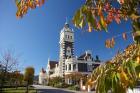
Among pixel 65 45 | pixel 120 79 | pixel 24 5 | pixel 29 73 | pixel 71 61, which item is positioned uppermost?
pixel 65 45

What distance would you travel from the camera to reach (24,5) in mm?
1941

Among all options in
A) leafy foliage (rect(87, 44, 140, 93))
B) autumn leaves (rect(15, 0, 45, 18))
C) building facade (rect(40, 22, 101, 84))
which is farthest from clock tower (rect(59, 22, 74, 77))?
leafy foliage (rect(87, 44, 140, 93))

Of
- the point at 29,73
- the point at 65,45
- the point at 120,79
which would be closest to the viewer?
the point at 120,79

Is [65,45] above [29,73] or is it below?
above

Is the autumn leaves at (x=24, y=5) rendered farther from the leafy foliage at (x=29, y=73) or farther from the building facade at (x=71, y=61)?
the building facade at (x=71, y=61)

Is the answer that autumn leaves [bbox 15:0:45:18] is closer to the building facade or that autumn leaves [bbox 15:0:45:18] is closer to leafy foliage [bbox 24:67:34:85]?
leafy foliage [bbox 24:67:34:85]

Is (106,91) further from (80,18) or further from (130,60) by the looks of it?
(80,18)

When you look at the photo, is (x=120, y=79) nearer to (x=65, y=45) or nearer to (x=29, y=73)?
(x=29, y=73)

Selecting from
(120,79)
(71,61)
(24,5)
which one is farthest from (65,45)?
(120,79)

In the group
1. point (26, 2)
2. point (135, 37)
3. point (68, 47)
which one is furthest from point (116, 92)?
point (68, 47)

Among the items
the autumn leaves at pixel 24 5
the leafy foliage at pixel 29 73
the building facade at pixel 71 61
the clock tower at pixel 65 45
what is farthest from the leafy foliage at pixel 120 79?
the clock tower at pixel 65 45

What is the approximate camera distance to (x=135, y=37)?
5.32ft

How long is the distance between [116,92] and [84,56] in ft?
245

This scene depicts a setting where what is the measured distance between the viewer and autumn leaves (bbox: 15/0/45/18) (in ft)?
6.26
